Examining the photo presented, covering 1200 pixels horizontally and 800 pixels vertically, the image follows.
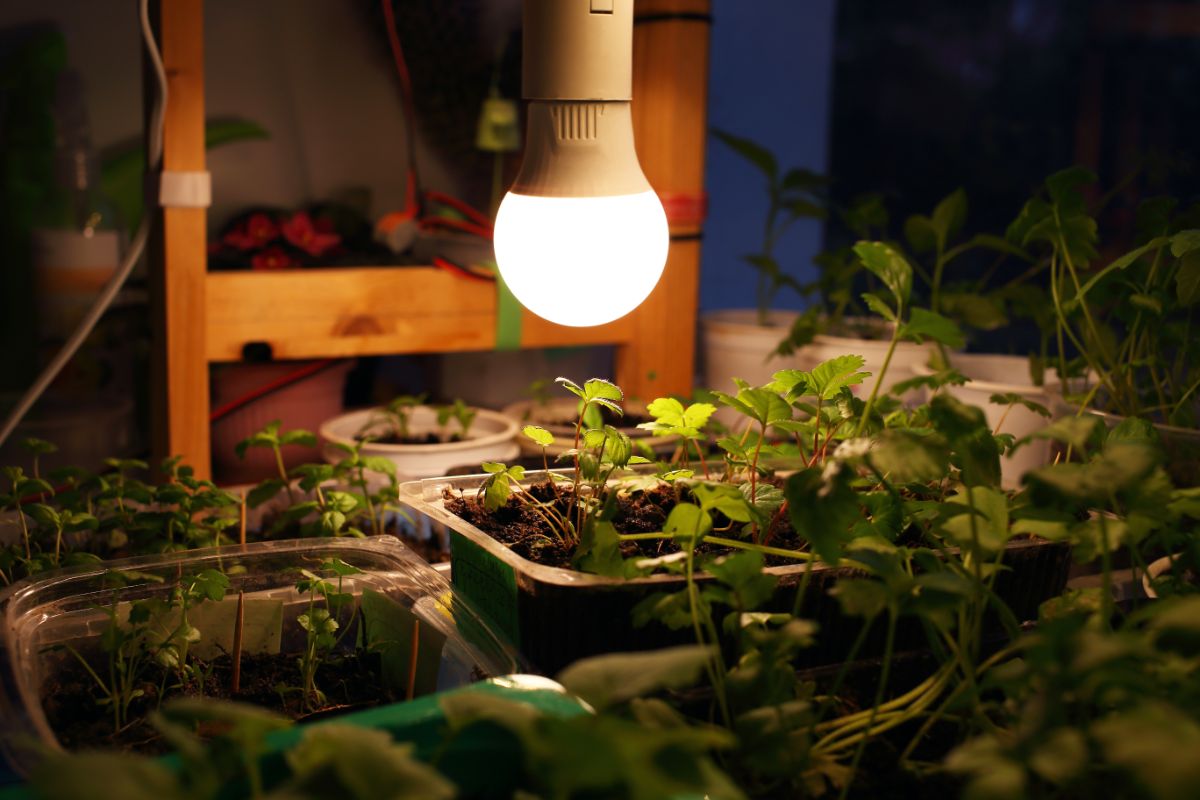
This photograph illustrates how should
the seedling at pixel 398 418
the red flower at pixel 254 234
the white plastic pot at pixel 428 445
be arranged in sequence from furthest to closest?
the red flower at pixel 254 234, the seedling at pixel 398 418, the white plastic pot at pixel 428 445

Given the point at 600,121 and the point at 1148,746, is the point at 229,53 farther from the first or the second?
the point at 1148,746

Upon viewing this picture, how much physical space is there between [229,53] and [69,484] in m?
0.93

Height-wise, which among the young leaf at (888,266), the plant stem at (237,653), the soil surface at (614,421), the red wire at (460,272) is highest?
the young leaf at (888,266)

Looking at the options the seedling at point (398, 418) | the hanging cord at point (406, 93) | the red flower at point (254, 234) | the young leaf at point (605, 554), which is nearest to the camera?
the young leaf at point (605, 554)

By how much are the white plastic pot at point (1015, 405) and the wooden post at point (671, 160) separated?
1.19 ft

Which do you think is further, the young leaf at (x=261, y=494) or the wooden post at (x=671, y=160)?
the wooden post at (x=671, y=160)

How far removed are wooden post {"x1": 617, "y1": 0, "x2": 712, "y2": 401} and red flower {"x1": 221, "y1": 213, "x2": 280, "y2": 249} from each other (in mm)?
525

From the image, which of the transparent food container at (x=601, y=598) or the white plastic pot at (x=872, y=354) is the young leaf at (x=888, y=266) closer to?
the transparent food container at (x=601, y=598)

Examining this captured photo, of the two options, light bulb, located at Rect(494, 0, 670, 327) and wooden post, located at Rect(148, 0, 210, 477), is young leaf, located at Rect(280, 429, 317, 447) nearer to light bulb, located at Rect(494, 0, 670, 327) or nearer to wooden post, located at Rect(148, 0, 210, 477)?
wooden post, located at Rect(148, 0, 210, 477)

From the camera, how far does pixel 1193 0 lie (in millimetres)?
2455

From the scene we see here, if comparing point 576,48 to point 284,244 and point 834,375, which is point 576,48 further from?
point 284,244

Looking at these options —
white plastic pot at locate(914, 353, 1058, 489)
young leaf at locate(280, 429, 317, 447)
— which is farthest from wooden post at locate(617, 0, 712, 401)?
young leaf at locate(280, 429, 317, 447)

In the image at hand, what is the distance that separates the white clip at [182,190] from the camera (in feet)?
4.22

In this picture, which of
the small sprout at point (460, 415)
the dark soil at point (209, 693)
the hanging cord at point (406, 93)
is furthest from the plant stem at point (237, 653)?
the hanging cord at point (406, 93)
